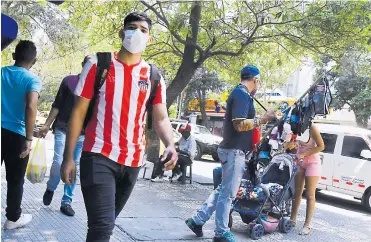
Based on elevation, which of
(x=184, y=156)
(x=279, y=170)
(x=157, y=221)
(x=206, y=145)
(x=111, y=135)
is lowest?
(x=206, y=145)

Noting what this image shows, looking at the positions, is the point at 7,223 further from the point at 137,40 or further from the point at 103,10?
the point at 103,10

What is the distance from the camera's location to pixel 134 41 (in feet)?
9.74

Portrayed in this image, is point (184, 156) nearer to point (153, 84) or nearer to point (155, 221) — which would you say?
point (155, 221)

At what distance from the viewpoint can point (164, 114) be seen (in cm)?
311

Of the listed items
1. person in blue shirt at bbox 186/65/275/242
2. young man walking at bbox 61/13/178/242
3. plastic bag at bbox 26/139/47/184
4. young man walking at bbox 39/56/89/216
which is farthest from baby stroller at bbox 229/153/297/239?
young man walking at bbox 61/13/178/242

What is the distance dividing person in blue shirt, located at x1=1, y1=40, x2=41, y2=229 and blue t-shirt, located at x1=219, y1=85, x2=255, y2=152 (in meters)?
1.99

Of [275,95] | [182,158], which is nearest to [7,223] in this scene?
[182,158]

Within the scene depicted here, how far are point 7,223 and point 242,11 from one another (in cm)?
695

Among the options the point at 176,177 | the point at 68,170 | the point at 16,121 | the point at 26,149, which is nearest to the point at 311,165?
the point at 26,149

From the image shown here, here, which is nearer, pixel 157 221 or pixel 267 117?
pixel 267 117

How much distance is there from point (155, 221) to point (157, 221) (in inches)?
1.3

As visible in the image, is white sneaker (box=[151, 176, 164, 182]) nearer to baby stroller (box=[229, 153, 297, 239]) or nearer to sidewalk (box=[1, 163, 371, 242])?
sidewalk (box=[1, 163, 371, 242])

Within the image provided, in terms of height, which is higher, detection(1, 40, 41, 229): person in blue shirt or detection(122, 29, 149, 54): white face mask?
detection(122, 29, 149, 54): white face mask

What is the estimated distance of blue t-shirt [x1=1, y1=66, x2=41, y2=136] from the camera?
4.24 meters
